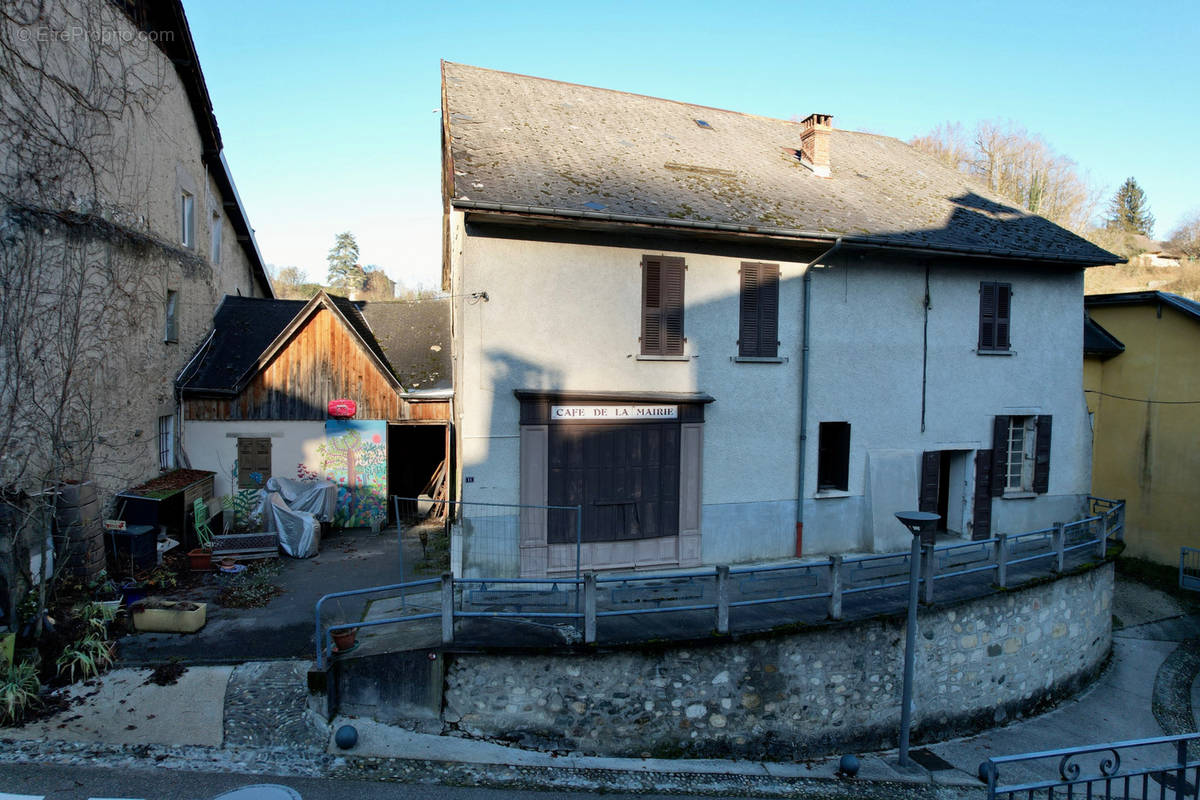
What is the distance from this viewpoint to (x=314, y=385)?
49.4ft

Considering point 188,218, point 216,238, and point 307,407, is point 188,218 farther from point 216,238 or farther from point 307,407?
point 307,407

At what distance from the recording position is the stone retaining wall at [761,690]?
312 inches

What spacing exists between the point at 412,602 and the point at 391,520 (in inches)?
266

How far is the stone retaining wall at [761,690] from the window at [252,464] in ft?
30.3

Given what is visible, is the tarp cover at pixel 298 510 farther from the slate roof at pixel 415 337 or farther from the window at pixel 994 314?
the window at pixel 994 314

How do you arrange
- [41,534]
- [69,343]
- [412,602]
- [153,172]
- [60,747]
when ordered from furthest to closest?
[153,172] < [69,343] < [412,602] < [41,534] < [60,747]

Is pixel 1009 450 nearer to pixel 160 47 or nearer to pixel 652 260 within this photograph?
pixel 652 260

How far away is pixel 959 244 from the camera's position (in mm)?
12898

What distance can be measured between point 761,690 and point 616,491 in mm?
3803

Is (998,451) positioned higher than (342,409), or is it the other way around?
(342,409)

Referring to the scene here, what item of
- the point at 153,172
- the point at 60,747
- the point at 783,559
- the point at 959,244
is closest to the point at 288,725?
the point at 60,747

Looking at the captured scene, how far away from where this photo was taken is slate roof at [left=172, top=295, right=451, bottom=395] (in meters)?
15.2

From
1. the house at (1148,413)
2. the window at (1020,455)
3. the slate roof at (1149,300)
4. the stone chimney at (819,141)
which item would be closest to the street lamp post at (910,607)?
the window at (1020,455)

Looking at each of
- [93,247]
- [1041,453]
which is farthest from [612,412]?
[1041,453]
